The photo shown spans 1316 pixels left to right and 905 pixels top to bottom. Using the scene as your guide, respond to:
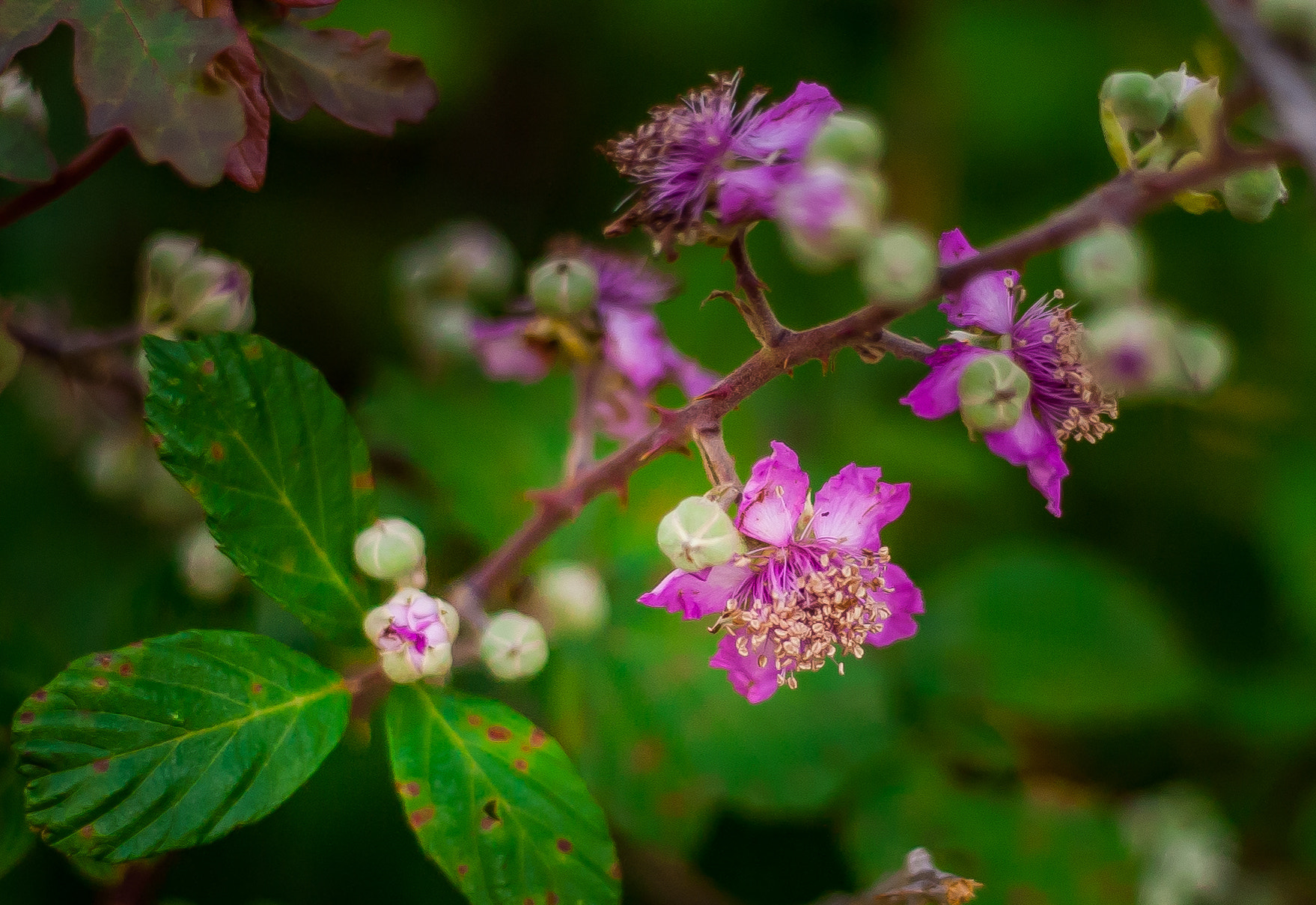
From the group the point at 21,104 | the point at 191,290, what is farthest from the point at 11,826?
the point at 21,104

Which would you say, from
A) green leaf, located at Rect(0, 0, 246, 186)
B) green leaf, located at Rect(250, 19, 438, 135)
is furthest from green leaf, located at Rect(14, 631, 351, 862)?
green leaf, located at Rect(250, 19, 438, 135)

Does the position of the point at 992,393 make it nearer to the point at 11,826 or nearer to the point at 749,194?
the point at 749,194

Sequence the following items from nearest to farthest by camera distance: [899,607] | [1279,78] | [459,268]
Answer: [1279,78], [899,607], [459,268]

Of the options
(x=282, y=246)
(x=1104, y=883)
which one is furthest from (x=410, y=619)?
Result: (x=282, y=246)

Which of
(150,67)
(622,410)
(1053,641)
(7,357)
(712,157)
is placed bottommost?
(1053,641)

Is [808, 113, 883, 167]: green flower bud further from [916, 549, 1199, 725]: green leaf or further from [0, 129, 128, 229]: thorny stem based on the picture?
[916, 549, 1199, 725]: green leaf
